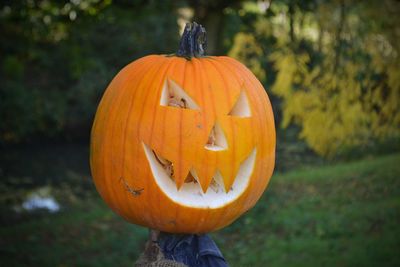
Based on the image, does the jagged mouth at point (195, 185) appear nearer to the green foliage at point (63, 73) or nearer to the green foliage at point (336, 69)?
the green foliage at point (336, 69)

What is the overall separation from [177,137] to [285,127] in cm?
520

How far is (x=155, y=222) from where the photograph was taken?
96.1 inches

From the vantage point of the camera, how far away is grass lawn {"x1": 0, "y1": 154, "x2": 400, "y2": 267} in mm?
5137

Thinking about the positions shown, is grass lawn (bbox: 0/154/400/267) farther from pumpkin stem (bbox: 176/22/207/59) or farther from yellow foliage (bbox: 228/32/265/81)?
pumpkin stem (bbox: 176/22/207/59)

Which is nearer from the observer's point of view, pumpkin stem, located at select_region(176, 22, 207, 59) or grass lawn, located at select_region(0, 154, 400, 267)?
pumpkin stem, located at select_region(176, 22, 207, 59)

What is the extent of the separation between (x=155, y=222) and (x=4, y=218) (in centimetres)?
598

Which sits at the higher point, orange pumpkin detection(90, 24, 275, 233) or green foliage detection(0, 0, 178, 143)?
orange pumpkin detection(90, 24, 275, 233)

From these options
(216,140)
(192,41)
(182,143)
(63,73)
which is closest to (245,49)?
(192,41)

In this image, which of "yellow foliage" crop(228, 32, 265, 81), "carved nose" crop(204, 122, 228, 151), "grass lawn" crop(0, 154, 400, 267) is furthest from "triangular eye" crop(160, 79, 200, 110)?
"yellow foliage" crop(228, 32, 265, 81)

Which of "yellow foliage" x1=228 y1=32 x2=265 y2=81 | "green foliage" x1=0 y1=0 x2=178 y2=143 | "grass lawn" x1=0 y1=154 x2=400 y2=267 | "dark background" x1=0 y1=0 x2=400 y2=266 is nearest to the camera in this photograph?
"dark background" x1=0 y1=0 x2=400 y2=266

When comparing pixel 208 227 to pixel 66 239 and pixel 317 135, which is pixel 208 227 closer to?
pixel 317 135

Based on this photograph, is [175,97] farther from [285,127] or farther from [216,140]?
[285,127]

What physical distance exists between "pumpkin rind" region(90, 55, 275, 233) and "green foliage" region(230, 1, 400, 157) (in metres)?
1.73

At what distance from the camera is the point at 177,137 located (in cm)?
228
